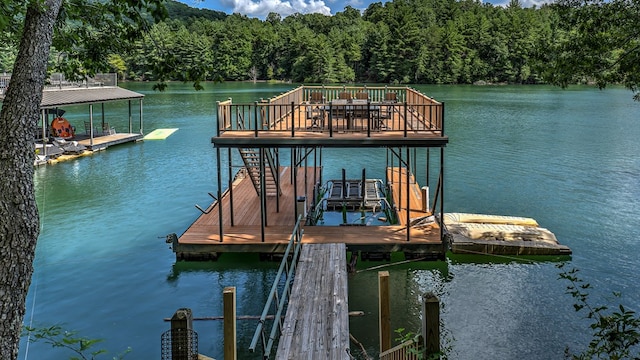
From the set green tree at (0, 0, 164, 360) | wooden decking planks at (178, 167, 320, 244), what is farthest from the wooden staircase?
green tree at (0, 0, 164, 360)

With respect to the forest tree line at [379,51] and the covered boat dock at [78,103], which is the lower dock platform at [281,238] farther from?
the forest tree line at [379,51]

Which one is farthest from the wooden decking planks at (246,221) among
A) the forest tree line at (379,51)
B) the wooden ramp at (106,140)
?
the forest tree line at (379,51)

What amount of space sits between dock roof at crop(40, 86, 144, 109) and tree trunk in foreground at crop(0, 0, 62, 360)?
25589 mm

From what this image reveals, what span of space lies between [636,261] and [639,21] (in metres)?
9.29

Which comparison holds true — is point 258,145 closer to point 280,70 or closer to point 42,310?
point 42,310

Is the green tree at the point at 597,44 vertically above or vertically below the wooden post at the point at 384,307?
above

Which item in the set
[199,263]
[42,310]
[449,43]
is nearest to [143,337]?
[42,310]

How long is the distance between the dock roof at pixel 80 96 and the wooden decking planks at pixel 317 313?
851 inches

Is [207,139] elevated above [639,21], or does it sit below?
below

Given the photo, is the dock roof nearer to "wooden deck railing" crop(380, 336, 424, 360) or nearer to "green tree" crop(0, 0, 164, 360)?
"wooden deck railing" crop(380, 336, 424, 360)

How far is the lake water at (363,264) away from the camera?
11586 mm

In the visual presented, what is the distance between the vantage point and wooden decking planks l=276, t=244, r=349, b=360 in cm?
756

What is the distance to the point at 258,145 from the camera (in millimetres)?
14016

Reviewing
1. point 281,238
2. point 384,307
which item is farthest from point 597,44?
point 281,238
